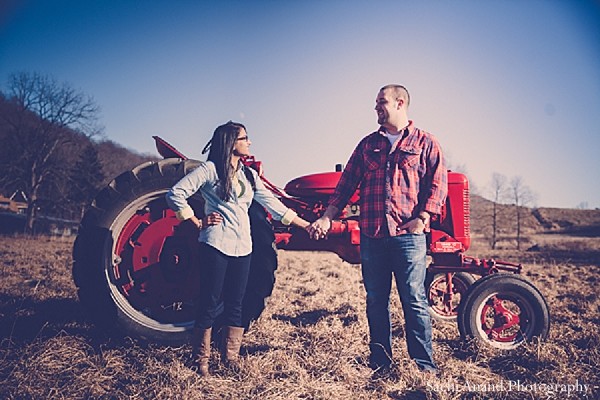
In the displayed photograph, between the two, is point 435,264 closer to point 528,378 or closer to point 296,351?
point 528,378

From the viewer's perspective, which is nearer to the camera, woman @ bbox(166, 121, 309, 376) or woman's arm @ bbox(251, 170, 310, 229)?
woman @ bbox(166, 121, 309, 376)

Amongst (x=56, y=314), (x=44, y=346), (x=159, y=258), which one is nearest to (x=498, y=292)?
(x=159, y=258)

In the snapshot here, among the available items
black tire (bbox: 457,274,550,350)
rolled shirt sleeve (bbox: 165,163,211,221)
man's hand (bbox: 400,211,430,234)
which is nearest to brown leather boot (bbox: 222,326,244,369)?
rolled shirt sleeve (bbox: 165,163,211,221)

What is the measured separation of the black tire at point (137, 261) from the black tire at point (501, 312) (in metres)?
1.58

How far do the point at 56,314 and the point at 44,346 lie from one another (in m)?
1.03

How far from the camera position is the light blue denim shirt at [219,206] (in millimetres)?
2408

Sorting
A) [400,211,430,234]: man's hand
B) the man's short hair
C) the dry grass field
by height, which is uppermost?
the man's short hair

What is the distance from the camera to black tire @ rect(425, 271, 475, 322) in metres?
3.82

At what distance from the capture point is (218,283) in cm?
244

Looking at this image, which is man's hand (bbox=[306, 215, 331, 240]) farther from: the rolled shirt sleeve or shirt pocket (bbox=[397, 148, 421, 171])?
the rolled shirt sleeve

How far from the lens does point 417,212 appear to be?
2459 mm

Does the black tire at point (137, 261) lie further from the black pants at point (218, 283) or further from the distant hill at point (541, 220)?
the distant hill at point (541, 220)

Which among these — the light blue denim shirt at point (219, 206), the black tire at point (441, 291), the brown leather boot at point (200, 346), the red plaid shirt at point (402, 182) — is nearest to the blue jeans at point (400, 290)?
the red plaid shirt at point (402, 182)

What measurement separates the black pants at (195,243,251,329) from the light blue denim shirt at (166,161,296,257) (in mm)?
59
